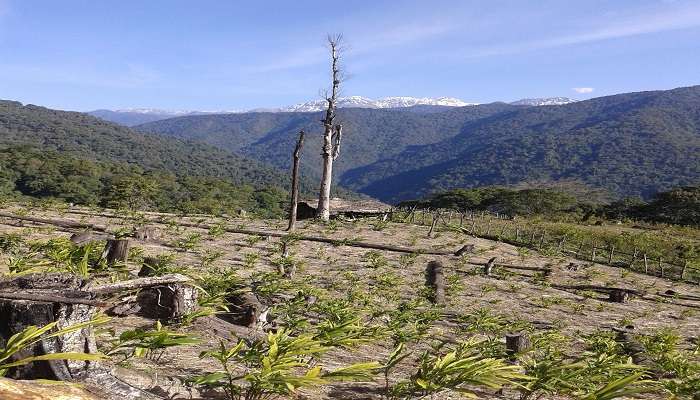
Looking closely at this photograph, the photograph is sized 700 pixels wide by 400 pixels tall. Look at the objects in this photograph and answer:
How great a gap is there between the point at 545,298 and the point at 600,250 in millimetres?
14207

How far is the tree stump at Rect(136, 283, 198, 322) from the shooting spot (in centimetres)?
532

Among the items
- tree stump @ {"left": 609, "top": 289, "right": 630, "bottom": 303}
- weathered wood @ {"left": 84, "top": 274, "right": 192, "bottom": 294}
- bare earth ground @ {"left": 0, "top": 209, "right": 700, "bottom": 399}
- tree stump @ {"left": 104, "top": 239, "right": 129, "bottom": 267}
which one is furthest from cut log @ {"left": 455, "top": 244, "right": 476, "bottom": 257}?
weathered wood @ {"left": 84, "top": 274, "right": 192, "bottom": 294}

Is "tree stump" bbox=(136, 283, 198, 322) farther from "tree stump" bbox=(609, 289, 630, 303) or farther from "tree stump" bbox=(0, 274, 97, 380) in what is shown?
"tree stump" bbox=(609, 289, 630, 303)

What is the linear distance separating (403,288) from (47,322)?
9.28 meters

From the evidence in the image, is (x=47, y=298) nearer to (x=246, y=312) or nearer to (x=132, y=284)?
(x=132, y=284)

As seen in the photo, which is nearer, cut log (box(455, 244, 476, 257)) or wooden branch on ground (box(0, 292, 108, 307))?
wooden branch on ground (box(0, 292, 108, 307))

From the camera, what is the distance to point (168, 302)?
548 centimetres

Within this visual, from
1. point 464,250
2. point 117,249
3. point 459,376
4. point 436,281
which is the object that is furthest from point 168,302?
point 464,250

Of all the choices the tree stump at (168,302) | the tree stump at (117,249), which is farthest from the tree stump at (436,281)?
the tree stump at (117,249)

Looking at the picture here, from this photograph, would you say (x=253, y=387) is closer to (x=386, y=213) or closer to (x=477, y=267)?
(x=477, y=267)

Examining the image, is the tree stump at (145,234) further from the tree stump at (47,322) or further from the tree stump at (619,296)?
the tree stump at (619,296)

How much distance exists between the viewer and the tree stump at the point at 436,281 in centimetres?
1064

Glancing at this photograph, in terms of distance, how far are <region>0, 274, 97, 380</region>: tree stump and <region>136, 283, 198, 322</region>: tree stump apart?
1.73 meters

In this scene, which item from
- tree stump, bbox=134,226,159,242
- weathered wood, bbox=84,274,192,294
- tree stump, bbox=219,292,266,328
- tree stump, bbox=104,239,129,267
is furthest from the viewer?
tree stump, bbox=134,226,159,242
